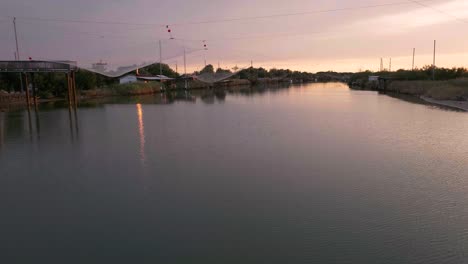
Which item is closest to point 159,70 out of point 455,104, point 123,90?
point 123,90

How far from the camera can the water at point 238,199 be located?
10.1 feet

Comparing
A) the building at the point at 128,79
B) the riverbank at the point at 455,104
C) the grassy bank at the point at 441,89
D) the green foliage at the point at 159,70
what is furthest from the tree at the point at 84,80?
the grassy bank at the point at 441,89

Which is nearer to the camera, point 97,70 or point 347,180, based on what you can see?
point 347,180

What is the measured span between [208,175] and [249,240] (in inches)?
79.4

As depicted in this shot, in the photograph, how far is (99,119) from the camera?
39.0ft

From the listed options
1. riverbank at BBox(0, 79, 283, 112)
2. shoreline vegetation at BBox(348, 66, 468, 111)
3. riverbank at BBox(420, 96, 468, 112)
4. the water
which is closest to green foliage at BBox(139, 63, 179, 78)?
riverbank at BBox(0, 79, 283, 112)

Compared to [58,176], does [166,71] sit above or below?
above

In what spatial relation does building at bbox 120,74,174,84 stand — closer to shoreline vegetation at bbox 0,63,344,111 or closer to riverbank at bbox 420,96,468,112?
shoreline vegetation at bbox 0,63,344,111

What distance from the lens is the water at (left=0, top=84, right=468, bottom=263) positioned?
3070mm

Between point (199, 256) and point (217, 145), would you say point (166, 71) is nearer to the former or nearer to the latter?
point (217, 145)

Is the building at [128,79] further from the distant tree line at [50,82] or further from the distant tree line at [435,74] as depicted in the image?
the distant tree line at [435,74]

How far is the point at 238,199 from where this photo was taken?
419 cm

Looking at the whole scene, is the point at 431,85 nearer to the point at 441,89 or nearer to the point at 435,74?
the point at 441,89

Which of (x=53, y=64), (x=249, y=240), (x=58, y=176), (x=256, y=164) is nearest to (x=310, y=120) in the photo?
(x=256, y=164)
